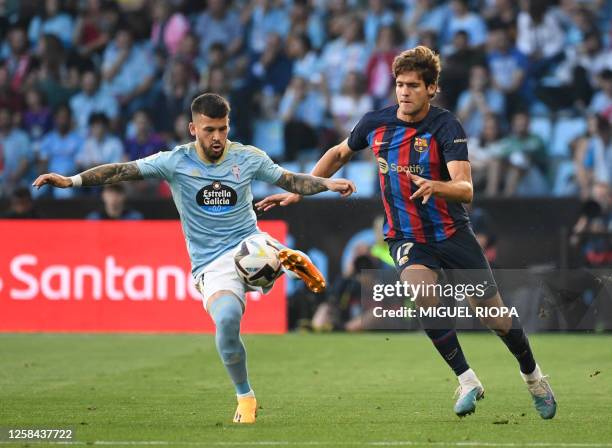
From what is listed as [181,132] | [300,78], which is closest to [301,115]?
[300,78]

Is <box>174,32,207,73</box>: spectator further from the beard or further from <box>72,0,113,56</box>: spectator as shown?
the beard

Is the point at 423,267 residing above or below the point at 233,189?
below

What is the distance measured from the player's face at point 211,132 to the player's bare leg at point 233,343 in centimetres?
97

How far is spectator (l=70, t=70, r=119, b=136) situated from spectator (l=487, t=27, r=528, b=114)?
6.25 meters

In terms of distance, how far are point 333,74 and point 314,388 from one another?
10452mm

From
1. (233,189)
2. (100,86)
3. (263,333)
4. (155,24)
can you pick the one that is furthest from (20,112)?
(233,189)

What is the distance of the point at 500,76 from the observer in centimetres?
1952

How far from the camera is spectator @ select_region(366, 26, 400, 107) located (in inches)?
772

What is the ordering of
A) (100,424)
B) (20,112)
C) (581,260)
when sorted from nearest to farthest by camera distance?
(100,424) → (581,260) → (20,112)

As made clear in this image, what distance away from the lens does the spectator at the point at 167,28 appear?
2152 centimetres

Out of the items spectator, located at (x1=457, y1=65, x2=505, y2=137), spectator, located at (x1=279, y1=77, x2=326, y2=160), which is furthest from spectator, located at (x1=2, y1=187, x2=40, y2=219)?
spectator, located at (x1=457, y1=65, x2=505, y2=137)

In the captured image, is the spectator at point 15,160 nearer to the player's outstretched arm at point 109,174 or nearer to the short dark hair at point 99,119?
the short dark hair at point 99,119

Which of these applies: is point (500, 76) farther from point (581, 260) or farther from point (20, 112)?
point (20, 112)

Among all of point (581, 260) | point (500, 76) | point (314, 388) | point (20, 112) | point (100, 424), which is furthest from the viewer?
point (20, 112)
